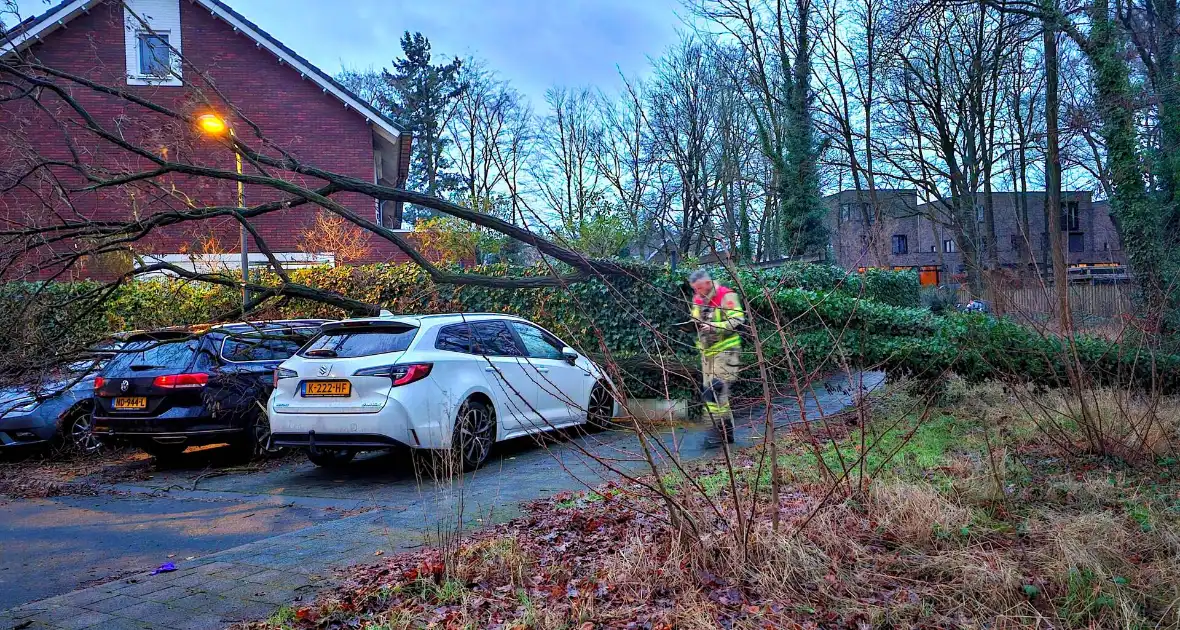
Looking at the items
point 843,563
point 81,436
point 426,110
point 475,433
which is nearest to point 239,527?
point 475,433

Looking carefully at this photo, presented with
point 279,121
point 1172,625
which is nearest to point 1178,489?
point 1172,625

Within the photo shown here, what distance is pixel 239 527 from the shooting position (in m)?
6.94

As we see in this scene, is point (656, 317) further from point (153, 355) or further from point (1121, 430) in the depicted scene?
point (1121, 430)

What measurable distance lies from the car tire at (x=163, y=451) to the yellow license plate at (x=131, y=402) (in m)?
0.46

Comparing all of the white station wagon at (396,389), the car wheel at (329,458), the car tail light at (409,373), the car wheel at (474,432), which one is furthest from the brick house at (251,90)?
the car tail light at (409,373)

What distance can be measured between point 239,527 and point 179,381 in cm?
338

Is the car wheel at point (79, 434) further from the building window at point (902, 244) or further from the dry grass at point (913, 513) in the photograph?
the building window at point (902, 244)

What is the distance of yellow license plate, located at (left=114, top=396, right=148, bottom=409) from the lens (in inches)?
381

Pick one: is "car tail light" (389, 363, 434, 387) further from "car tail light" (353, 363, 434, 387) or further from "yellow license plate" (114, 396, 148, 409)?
"yellow license plate" (114, 396, 148, 409)

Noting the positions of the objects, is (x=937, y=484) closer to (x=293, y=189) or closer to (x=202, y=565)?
(x=202, y=565)

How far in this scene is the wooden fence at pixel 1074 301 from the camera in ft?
23.9

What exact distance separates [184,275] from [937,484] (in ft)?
28.1

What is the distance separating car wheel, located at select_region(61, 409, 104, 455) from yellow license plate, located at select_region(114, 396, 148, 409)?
1839mm

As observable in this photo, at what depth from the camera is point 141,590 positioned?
4789mm
